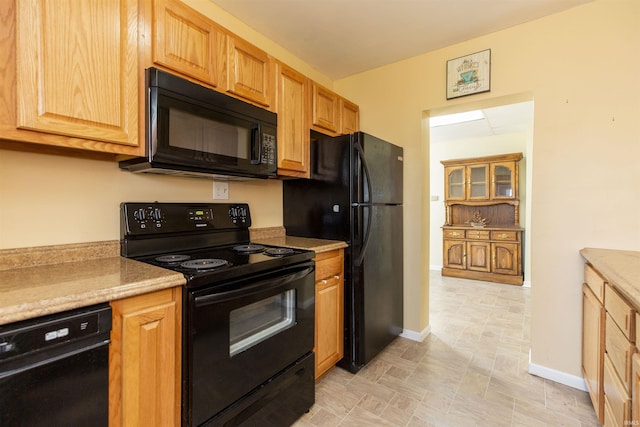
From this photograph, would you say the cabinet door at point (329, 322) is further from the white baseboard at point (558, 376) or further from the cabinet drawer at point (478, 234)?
the cabinet drawer at point (478, 234)

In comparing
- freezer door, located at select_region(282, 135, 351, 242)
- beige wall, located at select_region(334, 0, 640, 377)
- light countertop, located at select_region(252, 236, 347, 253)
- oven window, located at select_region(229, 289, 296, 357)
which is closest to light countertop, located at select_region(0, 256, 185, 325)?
oven window, located at select_region(229, 289, 296, 357)

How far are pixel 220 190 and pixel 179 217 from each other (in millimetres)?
383

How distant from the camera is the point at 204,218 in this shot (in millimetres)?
1810

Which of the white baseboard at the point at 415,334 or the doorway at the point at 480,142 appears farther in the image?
the doorway at the point at 480,142

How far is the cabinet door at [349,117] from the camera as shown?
102 inches

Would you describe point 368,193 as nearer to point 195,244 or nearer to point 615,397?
point 195,244

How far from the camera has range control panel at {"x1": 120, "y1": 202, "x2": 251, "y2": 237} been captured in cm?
149

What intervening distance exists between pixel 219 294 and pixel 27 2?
4.01 ft

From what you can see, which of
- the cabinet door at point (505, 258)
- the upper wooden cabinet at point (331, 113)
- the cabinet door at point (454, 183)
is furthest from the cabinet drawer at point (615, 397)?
the cabinet door at point (454, 183)

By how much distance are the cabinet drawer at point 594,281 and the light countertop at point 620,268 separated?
75 millimetres

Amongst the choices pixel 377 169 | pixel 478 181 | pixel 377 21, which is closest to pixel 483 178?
pixel 478 181

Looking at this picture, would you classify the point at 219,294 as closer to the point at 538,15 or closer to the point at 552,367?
the point at 552,367

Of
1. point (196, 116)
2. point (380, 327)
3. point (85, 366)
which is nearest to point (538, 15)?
point (196, 116)

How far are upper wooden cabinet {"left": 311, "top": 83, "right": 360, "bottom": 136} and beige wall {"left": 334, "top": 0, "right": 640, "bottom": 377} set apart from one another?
0.96 m
